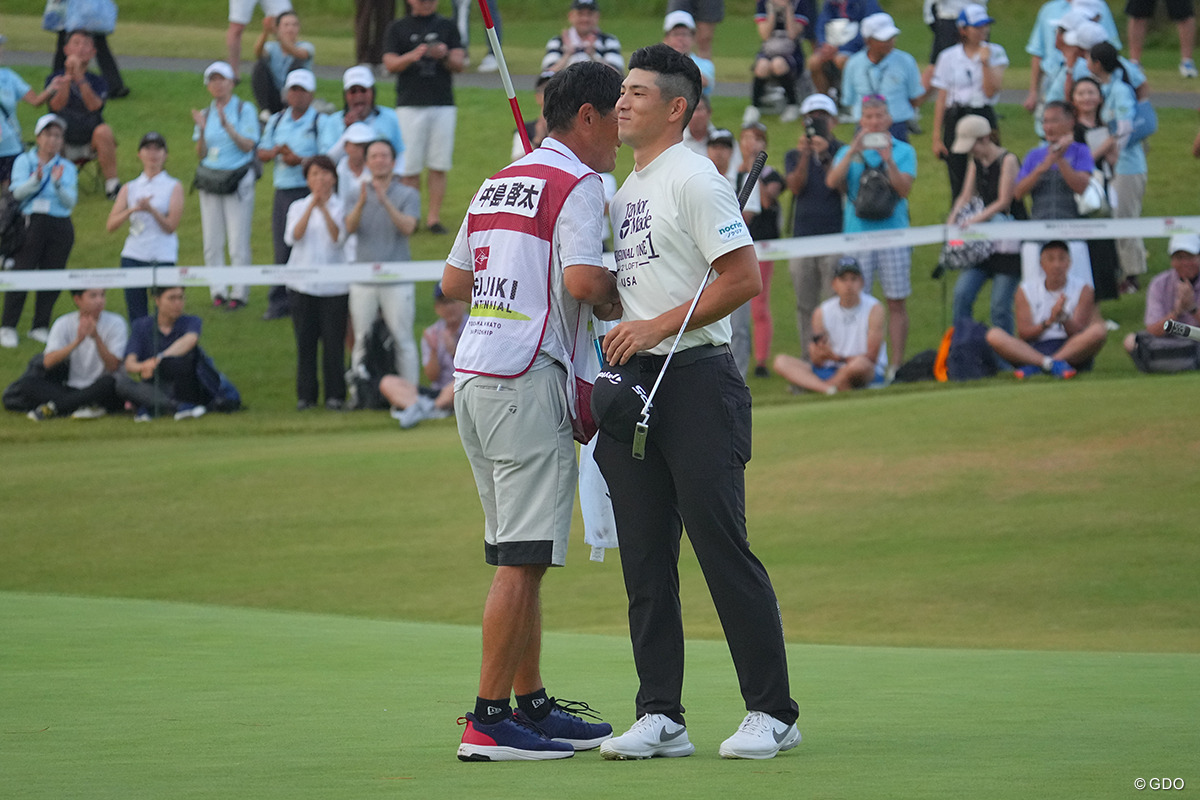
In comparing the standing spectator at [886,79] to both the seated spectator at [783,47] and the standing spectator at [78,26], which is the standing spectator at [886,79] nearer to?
the seated spectator at [783,47]

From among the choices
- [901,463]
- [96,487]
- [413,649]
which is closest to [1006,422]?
[901,463]

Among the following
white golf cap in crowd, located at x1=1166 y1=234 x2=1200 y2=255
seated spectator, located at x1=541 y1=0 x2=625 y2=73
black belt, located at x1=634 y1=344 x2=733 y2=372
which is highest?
seated spectator, located at x1=541 y1=0 x2=625 y2=73

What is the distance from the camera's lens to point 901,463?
1241 cm

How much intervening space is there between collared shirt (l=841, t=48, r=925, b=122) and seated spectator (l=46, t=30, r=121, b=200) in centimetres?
911

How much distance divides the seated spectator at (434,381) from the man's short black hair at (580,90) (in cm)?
951

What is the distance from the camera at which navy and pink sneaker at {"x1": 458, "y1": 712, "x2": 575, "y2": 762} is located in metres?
4.97

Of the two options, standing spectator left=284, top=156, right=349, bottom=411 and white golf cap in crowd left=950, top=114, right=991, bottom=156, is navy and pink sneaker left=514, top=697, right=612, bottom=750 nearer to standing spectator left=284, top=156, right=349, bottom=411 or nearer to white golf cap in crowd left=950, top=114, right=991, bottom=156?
standing spectator left=284, top=156, right=349, bottom=411

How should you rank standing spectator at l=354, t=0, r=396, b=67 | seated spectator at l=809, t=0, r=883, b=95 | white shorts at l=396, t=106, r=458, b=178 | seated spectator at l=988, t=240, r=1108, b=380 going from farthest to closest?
standing spectator at l=354, t=0, r=396, b=67
seated spectator at l=809, t=0, r=883, b=95
white shorts at l=396, t=106, r=458, b=178
seated spectator at l=988, t=240, r=1108, b=380

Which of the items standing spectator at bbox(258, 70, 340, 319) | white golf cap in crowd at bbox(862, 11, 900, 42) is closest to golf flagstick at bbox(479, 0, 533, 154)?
standing spectator at bbox(258, 70, 340, 319)

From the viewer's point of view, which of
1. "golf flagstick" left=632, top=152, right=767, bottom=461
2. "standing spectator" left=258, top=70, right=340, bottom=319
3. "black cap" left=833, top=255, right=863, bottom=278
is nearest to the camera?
"golf flagstick" left=632, top=152, right=767, bottom=461

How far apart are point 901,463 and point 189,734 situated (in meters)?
8.08

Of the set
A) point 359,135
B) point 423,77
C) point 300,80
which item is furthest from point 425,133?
point 359,135

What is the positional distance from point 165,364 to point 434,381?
8.47 ft

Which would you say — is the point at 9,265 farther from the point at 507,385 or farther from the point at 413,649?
the point at 507,385
